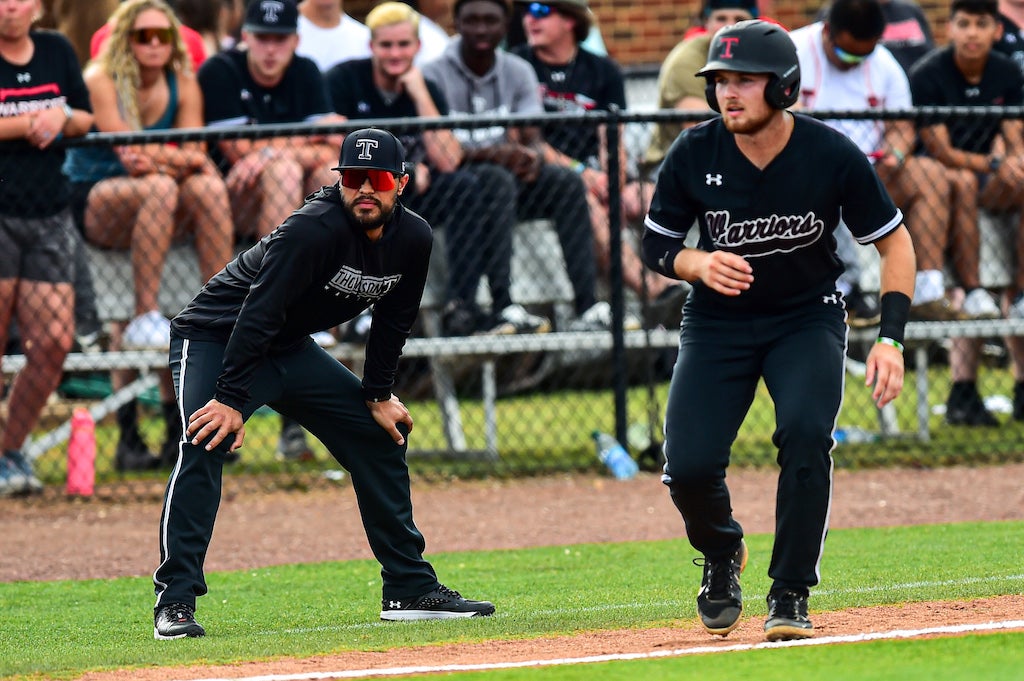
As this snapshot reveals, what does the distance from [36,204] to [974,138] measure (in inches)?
238

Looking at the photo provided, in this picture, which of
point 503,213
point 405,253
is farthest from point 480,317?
point 405,253

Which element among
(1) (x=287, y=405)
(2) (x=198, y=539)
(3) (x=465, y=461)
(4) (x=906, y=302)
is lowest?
(3) (x=465, y=461)

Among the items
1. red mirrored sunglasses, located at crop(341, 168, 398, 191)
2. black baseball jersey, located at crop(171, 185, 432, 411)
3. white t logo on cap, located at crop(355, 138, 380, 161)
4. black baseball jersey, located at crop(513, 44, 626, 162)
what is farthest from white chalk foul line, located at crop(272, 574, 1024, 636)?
black baseball jersey, located at crop(513, 44, 626, 162)

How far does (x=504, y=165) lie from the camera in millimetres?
9789

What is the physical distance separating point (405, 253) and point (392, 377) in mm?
528

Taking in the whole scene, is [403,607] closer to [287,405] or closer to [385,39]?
[287,405]

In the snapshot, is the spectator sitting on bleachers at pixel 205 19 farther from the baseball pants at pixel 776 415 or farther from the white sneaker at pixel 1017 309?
the baseball pants at pixel 776 415

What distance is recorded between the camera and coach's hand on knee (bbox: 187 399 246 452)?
18.3ft

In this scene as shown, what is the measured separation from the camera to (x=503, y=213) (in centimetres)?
962

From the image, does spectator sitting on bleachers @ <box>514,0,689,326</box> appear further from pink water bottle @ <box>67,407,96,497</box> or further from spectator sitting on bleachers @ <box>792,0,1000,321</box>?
pink water bottle @ <box>67,407,96,497</box>

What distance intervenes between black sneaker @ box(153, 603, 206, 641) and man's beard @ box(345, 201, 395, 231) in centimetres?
154

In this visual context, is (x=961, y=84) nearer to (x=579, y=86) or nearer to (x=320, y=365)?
(x=579, y=86)

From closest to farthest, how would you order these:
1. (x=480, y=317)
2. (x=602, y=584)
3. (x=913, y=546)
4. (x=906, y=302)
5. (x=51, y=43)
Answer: (x=906, y=302) < (x=602, y=584) < (x=913, y=546) < (x=51, y=43) < (x=480, y=317)

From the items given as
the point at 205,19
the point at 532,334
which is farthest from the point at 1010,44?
the point at 205,19
